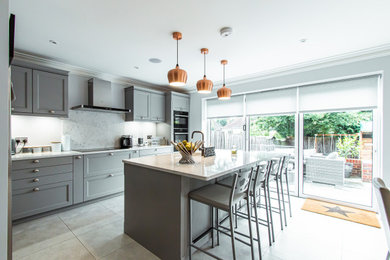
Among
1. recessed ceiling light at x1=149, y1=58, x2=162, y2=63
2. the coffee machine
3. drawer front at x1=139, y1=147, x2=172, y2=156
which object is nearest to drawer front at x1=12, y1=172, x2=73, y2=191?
the coffee machine

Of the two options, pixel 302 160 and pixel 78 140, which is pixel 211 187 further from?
pixel 78 140

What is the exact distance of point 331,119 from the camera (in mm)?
3283

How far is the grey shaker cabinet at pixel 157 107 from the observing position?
452 centimetres

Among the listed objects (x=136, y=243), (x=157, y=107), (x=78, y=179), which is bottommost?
(x=136, y=243)

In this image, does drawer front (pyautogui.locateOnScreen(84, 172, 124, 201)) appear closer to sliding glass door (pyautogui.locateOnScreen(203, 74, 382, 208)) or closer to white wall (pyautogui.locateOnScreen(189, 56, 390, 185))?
sliding glass door (pyautogui.locateOnScreen(203, 74, 382, 208))

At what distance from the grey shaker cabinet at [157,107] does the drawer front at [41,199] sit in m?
2.32

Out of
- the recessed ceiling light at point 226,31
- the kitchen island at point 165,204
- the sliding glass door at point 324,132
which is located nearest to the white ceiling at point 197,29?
the recessed ceiling light at point 226,31

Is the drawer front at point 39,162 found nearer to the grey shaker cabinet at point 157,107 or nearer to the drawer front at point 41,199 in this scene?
the drawer front at point 41,199

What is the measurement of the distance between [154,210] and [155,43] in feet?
7.24

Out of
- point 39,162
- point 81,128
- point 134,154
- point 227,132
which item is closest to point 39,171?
point 39,162

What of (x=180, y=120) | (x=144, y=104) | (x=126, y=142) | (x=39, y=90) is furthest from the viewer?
(x=180, y=120)

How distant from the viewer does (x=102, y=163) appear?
3.32m

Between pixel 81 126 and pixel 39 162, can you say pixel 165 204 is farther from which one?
pixel 81 126

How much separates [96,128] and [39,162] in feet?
4.33
